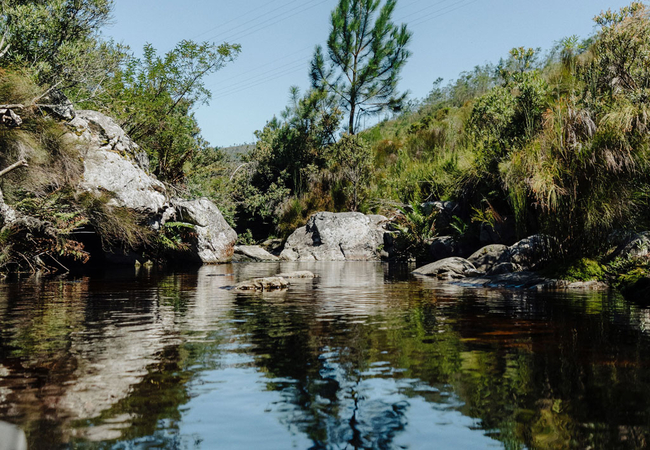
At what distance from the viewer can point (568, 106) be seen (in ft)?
29.2

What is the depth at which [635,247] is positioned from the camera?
891 centimetres

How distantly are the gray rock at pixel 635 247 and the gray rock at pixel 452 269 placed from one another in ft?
11.0

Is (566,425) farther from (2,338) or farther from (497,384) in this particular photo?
(2,338)

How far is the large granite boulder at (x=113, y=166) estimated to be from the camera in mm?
13586

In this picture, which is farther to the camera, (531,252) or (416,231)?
(416,231)

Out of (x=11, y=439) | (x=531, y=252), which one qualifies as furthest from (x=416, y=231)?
(x=11, y=439)

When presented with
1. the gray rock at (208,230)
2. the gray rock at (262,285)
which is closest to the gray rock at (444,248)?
A: the gray rock at (208,230)

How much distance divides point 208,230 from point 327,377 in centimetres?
Result: 1549

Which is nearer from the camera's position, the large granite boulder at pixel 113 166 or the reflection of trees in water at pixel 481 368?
the reflection of trees in water at pixel 481 368

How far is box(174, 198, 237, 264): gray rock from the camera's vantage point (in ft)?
57.5

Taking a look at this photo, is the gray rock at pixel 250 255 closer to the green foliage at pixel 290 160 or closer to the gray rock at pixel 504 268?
the green foliage at pixel 290 160

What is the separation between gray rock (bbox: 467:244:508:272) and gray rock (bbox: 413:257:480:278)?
30 cm

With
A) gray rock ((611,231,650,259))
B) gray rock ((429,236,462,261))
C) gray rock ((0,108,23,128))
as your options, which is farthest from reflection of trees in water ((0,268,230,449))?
gray rock ((429,236,462,261))

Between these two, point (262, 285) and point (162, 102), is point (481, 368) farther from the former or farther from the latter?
point (162, 102)
